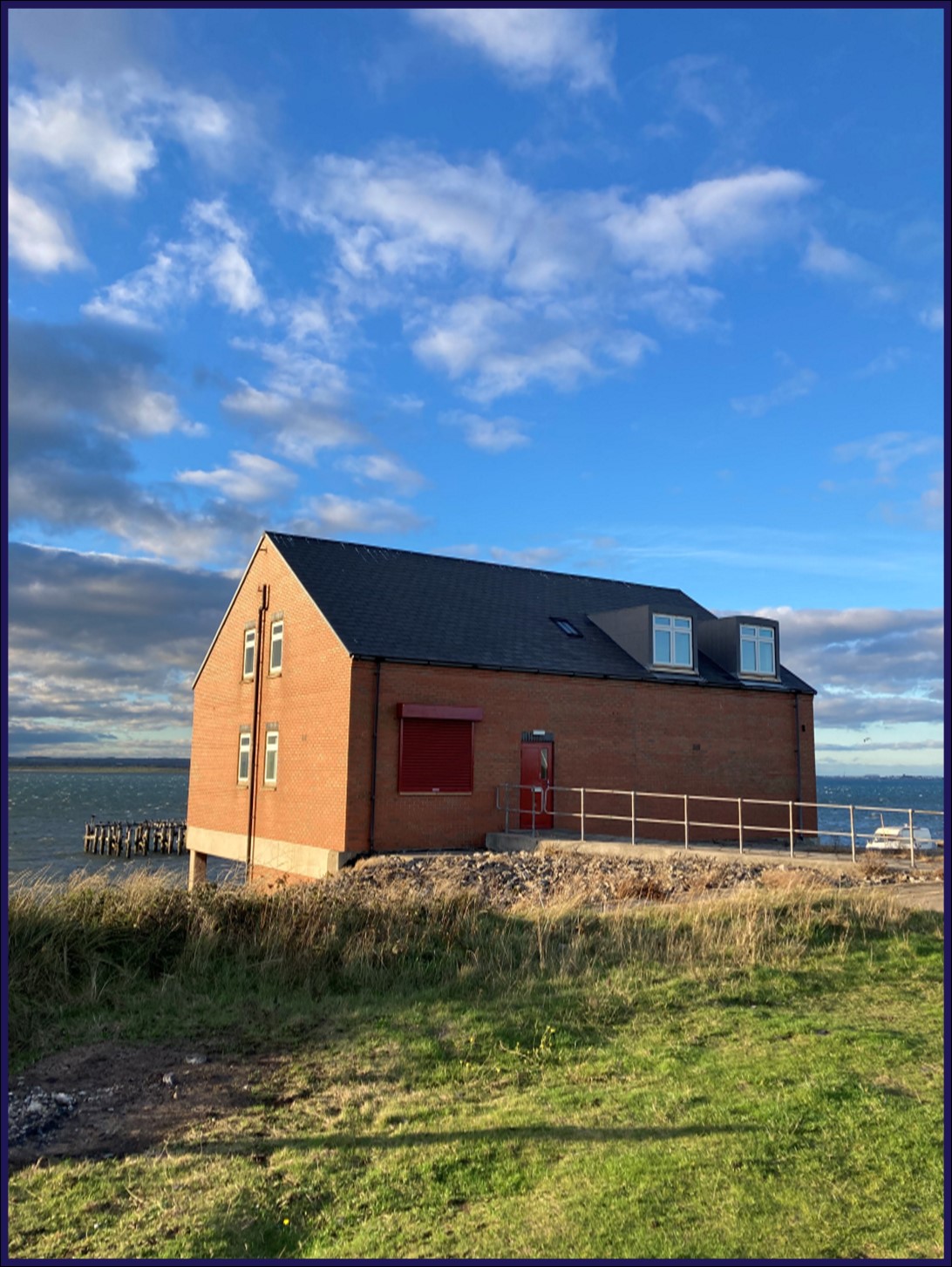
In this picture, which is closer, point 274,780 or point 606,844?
point 606,844

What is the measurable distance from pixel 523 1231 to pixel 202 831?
28224 mm

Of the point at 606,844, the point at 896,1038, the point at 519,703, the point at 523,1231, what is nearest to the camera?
the point at 523,1231

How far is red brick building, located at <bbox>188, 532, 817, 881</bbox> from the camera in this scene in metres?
23.6

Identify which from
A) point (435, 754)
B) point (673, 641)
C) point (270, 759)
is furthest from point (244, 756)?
point (673, 641)

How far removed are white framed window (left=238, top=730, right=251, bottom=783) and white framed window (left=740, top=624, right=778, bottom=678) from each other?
15.7 metres

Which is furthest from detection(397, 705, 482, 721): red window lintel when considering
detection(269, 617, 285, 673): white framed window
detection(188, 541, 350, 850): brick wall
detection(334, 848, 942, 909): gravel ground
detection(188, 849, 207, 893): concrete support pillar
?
detection(188, 849, 207, 893): concrete support pillar

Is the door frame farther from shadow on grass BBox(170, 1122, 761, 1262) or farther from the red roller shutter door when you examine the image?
shadow on grass BBox(170, 1122, 761, 1262)

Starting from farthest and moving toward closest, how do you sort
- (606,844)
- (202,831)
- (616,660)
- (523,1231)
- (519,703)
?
(202,831), (616,660), (519,703), (606,844), (523,1231)

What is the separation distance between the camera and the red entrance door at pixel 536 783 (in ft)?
83.7

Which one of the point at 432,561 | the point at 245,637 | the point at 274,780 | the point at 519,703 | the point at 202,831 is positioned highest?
the point at 432,561

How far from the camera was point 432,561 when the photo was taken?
2952 centimetres

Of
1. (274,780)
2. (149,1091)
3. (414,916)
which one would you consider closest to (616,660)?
(274,780)

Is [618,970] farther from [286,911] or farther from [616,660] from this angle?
[616,660]

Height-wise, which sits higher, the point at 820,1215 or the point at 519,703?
the point at 519,703
